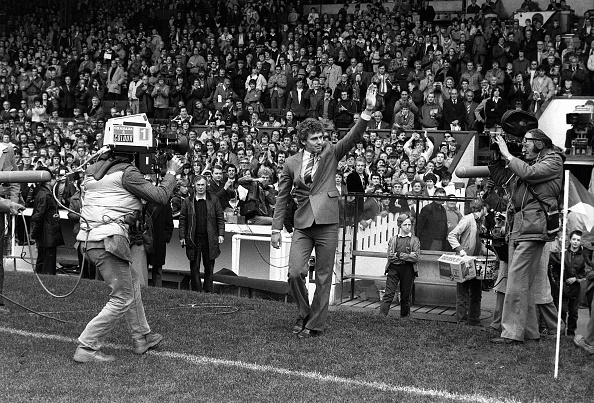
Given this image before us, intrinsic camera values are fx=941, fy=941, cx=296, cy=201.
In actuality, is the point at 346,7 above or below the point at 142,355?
above

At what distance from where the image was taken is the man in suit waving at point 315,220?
8703 millimetres

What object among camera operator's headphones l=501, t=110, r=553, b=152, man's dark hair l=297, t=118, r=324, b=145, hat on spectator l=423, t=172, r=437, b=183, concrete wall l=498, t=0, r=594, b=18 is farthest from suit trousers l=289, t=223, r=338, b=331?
concrete wall l=498, t=0, r=594, b=18

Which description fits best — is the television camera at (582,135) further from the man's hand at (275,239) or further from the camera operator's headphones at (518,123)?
the man's hand at (275,239)

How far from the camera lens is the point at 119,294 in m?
7.74

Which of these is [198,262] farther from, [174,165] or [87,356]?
[87,356]

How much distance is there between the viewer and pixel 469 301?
33.6 feet

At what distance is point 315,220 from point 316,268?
47 centimetres

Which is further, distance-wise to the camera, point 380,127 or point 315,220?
point 380,127

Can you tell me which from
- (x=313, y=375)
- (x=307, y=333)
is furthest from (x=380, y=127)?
(x=313, y=375)

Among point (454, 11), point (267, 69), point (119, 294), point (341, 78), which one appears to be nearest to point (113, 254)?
point (119, 294)


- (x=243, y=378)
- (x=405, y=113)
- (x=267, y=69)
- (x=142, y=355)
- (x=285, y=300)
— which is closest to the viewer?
(x=243, y=378)

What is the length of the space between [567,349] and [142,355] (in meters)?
3.67

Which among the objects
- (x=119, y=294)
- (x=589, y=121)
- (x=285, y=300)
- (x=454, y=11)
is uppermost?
(x=454, y=11)

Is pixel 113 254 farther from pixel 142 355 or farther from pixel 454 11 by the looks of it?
pixel 454 11
